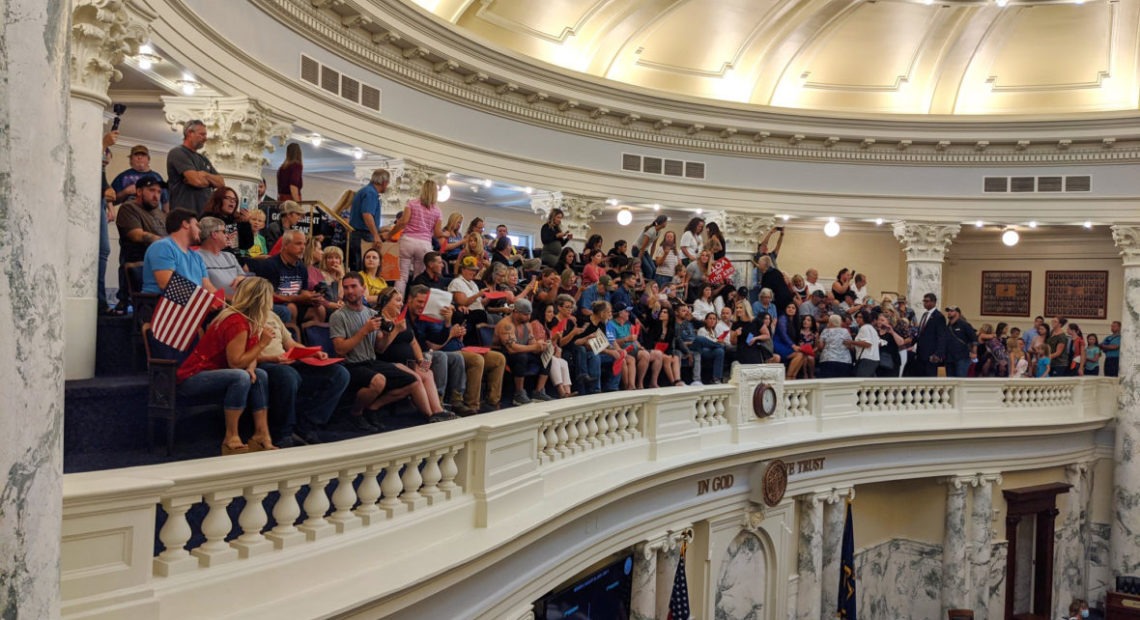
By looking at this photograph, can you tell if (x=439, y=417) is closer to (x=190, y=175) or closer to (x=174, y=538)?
(x=190, y=175)

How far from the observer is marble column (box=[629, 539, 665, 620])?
970 cm

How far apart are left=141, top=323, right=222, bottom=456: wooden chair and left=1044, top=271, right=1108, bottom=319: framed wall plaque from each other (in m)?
22.6

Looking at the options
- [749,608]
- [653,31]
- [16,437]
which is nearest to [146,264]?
[16,437]

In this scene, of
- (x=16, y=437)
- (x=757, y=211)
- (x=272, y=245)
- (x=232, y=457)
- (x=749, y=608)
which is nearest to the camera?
(x=16, y=437)

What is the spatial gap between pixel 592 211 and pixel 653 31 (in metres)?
4.05

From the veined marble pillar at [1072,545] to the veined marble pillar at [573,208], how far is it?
10.5 metres

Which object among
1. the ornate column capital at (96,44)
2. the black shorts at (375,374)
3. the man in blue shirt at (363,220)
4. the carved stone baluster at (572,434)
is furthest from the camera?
the man in blue shirt at (363,220)

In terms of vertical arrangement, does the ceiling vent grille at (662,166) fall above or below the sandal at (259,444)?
above

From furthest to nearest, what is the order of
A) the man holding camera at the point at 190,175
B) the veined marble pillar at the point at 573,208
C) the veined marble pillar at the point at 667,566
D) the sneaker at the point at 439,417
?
1. the veined marble pillar at the point at 573,208
2. the veined marble pillar at the point at 667,566
3. the man holding camera at the point at 190,175
4. the sneaker at the point at 439,417

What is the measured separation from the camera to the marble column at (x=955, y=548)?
15617mm

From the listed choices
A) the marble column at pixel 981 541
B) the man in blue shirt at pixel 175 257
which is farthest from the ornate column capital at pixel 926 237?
the man in blue shirt at pixel 175 257

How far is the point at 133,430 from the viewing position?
5.52 m

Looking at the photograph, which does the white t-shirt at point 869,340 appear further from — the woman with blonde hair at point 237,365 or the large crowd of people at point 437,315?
the woman with blonde hair at point 237,365

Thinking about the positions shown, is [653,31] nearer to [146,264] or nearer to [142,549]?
[146,264]
